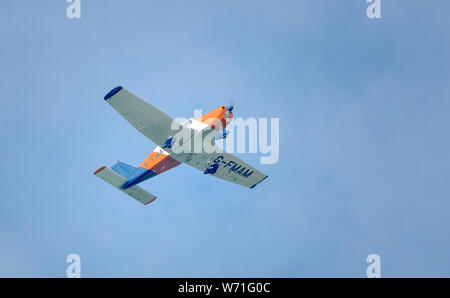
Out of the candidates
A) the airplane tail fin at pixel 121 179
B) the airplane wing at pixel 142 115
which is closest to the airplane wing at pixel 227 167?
the airplane wing at pixel 142 115

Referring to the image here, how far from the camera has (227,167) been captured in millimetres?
38625

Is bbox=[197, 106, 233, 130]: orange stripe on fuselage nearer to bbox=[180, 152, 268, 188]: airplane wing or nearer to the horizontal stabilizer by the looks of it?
bbox=[180, 152, 268, 188]: airplane wing

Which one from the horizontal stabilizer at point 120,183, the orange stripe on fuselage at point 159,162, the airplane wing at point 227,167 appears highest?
the airplane wing at point 227,167

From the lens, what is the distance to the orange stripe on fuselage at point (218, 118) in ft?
113

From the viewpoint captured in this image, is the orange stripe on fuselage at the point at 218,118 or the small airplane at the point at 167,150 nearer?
the small airplane at the point at 167,150

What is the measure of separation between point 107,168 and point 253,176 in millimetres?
10376

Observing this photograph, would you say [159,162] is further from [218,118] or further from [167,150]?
[218,118]

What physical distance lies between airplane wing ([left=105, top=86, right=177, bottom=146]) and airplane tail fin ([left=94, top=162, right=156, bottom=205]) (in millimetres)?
4258

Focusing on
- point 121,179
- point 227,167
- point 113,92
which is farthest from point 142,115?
point 227,167

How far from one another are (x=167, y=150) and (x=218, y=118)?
3.97m

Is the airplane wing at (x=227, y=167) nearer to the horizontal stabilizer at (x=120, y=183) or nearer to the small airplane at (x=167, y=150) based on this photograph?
the small airplane at (x=167, y=150)

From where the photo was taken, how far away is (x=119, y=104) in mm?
32562
